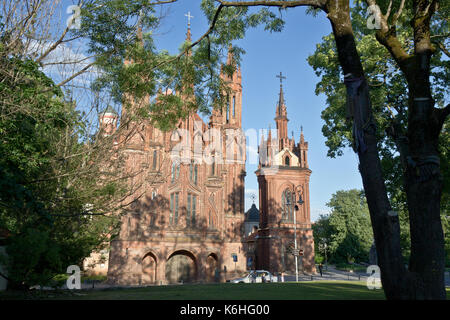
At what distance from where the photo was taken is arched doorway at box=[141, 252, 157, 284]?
34875mm

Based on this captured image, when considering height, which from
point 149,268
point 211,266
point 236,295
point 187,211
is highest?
point 187,211

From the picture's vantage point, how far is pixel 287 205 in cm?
5003

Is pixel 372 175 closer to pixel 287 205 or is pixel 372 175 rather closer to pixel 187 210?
pixel 187 210

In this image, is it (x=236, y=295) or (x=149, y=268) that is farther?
(x=149, y=268)

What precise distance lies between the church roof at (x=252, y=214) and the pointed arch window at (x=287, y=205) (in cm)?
3080

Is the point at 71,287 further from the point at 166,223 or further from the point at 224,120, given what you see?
the point at 224,120

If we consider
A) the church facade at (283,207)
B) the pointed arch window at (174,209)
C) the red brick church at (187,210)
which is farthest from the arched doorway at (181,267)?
the church facade at (283,207)

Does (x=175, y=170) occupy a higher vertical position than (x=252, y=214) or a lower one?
higher

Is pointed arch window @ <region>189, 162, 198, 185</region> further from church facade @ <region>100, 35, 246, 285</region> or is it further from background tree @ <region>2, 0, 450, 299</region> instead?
background tree @ <region>2, 0, 450, 299</region>

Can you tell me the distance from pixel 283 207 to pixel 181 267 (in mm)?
19710

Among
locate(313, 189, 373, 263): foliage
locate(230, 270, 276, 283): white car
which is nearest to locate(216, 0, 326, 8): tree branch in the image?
locate(230, 270, 276, 283): white car

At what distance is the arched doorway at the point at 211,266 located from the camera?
37.2 m

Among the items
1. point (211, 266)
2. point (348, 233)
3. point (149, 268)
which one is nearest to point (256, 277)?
point (211, 266)
